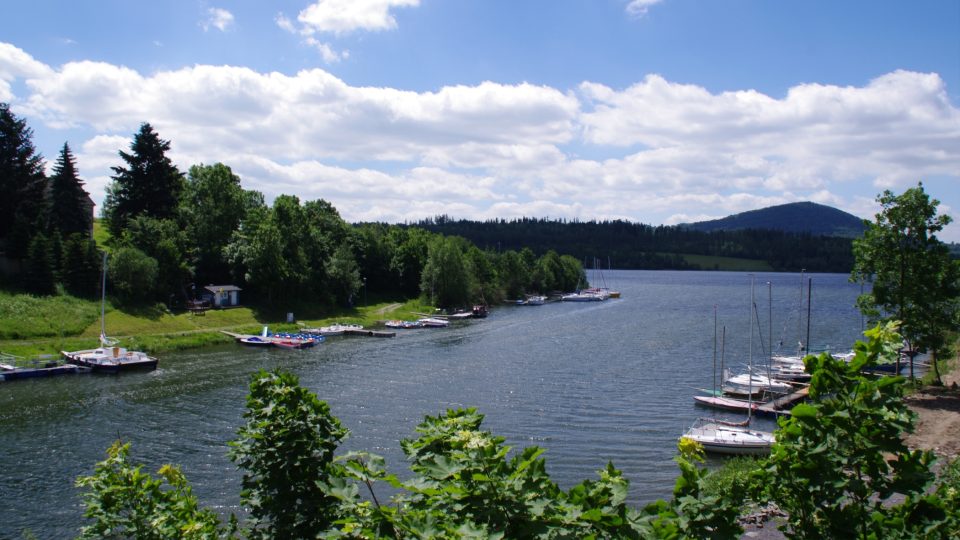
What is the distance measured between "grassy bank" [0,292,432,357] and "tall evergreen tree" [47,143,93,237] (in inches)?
548

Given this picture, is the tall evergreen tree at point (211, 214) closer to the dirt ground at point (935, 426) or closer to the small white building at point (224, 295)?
the small white building at point (224, 295)

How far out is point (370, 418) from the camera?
121ft

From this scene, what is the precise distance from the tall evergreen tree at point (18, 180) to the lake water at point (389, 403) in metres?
27.3

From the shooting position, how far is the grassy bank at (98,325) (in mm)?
53531

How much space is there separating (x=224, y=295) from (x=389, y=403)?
153 feet

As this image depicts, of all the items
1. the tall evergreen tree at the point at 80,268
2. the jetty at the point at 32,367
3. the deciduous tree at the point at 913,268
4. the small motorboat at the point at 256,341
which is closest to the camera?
the deciduous tree at the point at 913,268

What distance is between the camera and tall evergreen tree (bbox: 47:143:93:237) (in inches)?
2835

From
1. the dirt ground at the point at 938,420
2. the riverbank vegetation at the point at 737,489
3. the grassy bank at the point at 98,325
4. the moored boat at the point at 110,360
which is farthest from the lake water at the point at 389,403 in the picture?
the riverbank vegetation at the point at 737,489

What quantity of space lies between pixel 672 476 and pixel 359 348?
138 ft

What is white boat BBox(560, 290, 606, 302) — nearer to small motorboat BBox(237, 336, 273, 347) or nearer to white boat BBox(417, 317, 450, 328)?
white boat BBox(417, 317, 450, 328)

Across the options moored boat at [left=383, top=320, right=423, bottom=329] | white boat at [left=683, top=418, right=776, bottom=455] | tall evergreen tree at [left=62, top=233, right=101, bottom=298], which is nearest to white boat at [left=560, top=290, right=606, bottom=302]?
moored boat at [left=383, top=320, right=423, bottom=329]

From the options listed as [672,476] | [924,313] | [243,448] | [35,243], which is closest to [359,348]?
[35,243]

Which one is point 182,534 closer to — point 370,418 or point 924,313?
point 370,418

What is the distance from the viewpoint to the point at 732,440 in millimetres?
31000
